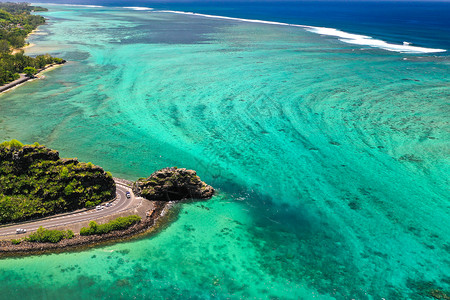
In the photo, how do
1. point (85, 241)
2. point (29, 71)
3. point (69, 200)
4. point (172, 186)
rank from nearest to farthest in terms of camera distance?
point (85, 241), point (69, 200), point (172, 186), point (29, 71)

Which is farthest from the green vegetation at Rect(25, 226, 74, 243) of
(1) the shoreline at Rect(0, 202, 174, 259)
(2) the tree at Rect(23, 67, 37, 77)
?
(2) the tree at Rect(23, 67, 37, 77)

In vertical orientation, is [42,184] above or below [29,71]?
below

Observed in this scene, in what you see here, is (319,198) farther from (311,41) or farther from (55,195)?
(311,41)

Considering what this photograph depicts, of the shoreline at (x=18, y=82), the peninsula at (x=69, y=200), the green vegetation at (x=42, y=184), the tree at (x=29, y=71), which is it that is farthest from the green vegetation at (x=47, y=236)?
the tree at (x=29, y=71)

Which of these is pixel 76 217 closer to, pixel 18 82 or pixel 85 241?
pixel 85 241

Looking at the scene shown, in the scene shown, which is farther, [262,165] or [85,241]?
[262,165]

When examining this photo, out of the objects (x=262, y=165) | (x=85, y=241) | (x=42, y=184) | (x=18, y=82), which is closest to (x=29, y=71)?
(x=18, y=82)

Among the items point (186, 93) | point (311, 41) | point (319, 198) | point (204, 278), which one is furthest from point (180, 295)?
point (311, 41)
